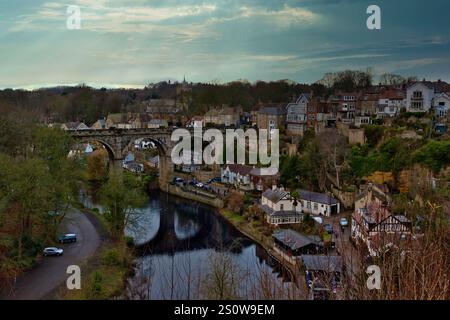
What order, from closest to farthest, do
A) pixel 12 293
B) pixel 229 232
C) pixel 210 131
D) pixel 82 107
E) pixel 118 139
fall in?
1. pixel 12 293
2. pixel 229 232
3. pixel 118 139
4. pixel 210 131
5. pixel 82 107

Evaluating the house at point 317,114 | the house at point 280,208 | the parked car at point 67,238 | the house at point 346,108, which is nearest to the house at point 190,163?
the house at point 317,114

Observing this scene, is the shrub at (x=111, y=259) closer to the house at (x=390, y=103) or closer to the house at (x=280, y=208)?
the house at (x=280, y=208)

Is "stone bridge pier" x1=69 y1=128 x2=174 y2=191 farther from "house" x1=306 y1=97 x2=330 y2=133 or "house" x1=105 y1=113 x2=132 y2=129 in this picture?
"house" x1=105 y1=113 x2=132 y2=129

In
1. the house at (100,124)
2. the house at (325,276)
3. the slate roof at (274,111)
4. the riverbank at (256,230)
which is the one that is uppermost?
the slate roof at (274,111)

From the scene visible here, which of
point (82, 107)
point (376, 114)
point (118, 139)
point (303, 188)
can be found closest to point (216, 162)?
point (118, 139)

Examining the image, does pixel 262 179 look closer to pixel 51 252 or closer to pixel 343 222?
pixel 343 222

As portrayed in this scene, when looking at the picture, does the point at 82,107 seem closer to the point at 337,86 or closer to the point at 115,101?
the point at 115,101
